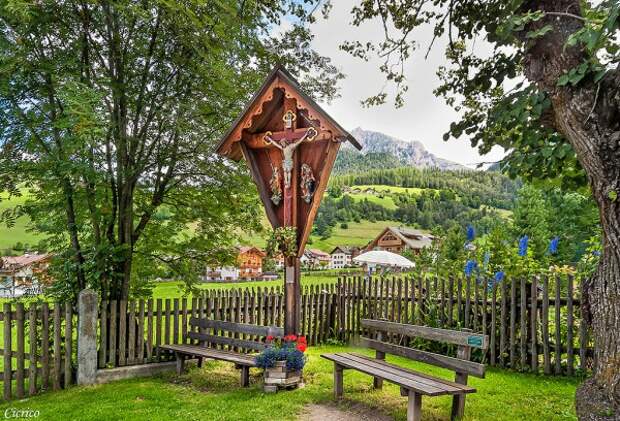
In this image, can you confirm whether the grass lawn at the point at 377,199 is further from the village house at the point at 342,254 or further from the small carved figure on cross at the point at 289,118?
the small carved figure on cross at the point at 289,118

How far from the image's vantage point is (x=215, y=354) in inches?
267

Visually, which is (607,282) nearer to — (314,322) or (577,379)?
(577,379)

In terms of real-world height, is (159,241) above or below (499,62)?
below

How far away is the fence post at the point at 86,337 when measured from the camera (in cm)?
674

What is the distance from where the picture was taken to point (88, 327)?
22.3 feet

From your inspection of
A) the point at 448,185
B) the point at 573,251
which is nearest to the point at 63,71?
the point at 573,251

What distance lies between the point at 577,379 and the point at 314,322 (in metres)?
5.02

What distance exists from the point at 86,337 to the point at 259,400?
116 inches

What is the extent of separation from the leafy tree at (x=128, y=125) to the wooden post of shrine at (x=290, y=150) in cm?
112

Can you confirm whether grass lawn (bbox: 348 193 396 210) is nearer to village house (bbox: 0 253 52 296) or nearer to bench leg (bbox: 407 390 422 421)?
village house (bbox: 0 253 52 296)

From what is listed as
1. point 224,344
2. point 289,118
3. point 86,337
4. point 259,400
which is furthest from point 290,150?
point 86,337

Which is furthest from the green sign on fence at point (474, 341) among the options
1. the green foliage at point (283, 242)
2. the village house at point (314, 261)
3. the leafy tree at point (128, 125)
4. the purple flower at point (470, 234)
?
the village house at point (314, 261)

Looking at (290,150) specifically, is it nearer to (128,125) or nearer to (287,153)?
(287,153)

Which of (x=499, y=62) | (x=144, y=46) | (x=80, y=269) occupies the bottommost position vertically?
(x=80, y=269)
